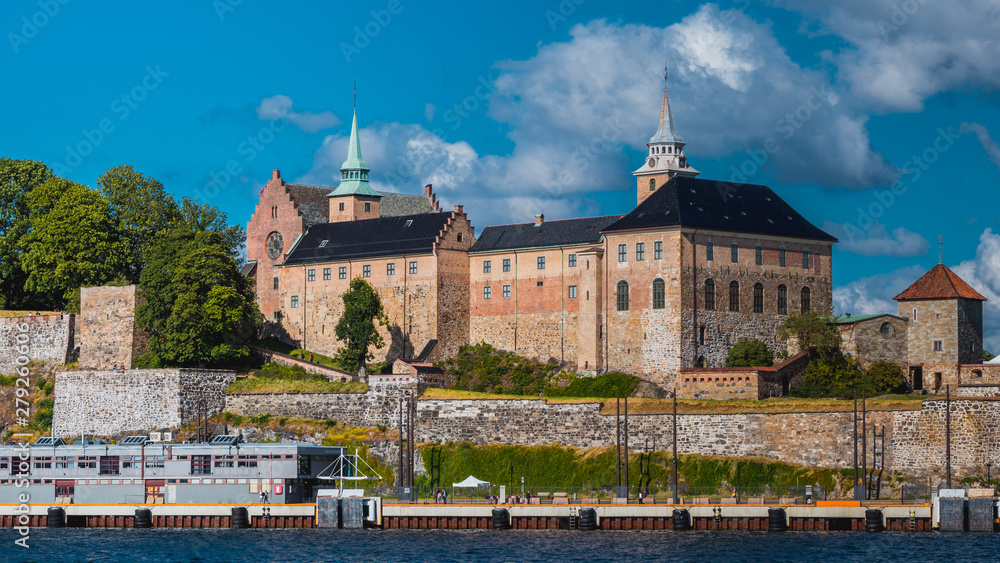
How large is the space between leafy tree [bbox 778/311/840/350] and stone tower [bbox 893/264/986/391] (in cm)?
406

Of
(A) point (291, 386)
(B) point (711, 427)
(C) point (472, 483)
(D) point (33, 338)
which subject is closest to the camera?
(B) point (711, 427)

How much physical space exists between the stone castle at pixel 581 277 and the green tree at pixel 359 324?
137cm

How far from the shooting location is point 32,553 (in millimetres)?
71250

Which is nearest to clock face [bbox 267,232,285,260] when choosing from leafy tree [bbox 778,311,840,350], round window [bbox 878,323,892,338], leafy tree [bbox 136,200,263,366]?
leafy tree [bbox 136,200,263,366]

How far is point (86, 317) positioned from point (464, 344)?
22213 millimetres

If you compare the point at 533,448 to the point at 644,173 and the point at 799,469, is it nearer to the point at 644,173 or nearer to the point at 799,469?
the point at 799,469

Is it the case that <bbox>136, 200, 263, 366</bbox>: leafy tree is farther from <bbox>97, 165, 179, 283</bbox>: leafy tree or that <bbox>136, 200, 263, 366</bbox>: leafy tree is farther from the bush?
the bush

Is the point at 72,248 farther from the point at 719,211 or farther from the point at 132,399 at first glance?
the point at 719,211

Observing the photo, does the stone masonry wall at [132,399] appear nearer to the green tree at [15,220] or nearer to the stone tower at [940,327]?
the green tree at [15,220]

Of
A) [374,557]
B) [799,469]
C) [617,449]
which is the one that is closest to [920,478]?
[799,469]

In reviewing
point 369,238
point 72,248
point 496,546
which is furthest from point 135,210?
point 496,546

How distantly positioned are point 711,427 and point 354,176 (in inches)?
1746

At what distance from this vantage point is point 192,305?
9750 cm

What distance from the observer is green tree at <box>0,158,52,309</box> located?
353 feet
